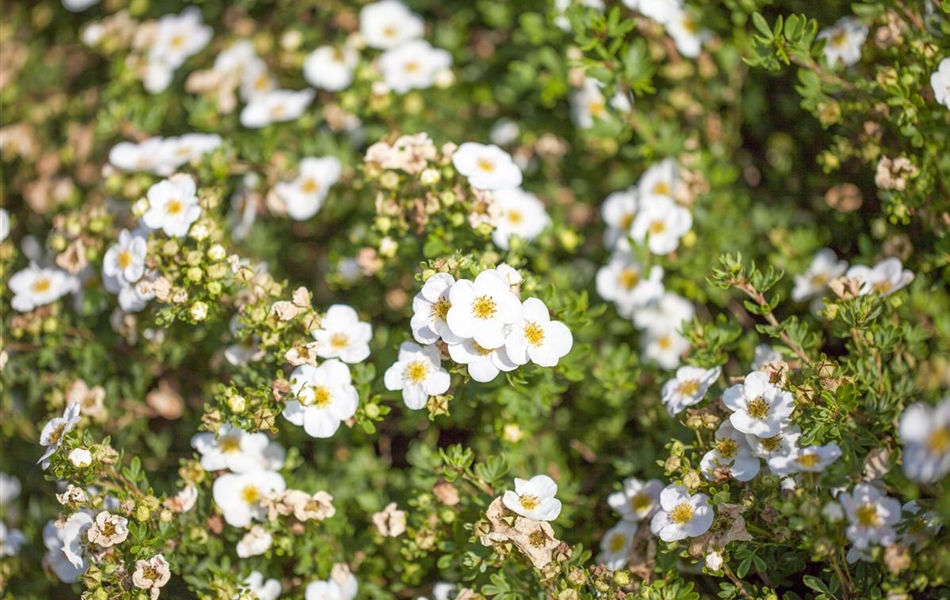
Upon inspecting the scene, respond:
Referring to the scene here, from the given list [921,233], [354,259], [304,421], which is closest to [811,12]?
[921,233]

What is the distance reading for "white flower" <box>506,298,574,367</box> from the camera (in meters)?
2.19

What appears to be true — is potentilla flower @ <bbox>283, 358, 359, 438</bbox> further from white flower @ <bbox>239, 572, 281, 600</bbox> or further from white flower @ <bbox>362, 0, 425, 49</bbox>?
white flower @ <bbox>362, 0, 425, 49</bbox>

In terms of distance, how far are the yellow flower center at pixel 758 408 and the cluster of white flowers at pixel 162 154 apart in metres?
2.03

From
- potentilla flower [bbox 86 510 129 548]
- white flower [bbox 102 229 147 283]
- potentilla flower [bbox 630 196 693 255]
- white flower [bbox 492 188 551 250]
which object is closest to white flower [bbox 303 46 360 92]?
white flower [bbox 492 188 551 250]

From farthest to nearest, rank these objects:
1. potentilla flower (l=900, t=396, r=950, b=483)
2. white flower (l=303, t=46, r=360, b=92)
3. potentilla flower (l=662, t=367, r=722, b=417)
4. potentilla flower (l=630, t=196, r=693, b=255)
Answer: white flower (l=303, t=46, r=360, b=92), potentilla flower (l=630, t=196, r=693, b=255), potentilla flower (l=662, t=367, r=722, b=417), potentilla flower (l=900, t=396, r=950, b=483)

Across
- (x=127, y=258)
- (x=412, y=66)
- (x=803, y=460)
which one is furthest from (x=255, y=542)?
(x=412, y=66)

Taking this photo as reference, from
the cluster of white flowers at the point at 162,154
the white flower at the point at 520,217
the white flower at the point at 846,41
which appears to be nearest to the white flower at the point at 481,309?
the white flower at the point at 520,217

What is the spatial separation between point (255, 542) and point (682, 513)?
1.25 meters

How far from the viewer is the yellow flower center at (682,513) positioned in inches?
84.6

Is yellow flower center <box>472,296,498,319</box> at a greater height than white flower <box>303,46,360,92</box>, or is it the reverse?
yellow flower center <box>472,296,498,319</box>

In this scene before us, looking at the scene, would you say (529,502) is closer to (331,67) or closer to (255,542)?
(255,542)

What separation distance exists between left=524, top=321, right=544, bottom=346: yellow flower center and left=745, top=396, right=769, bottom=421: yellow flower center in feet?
1.92

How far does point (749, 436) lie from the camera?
7.18 feet

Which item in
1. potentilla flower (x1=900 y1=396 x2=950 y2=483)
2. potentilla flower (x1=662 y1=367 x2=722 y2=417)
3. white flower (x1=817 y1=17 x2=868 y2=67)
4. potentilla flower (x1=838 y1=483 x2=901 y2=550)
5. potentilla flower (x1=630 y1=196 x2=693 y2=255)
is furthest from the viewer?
potentilla flower (x1=630 y1=196 x2=693 y2=255)
